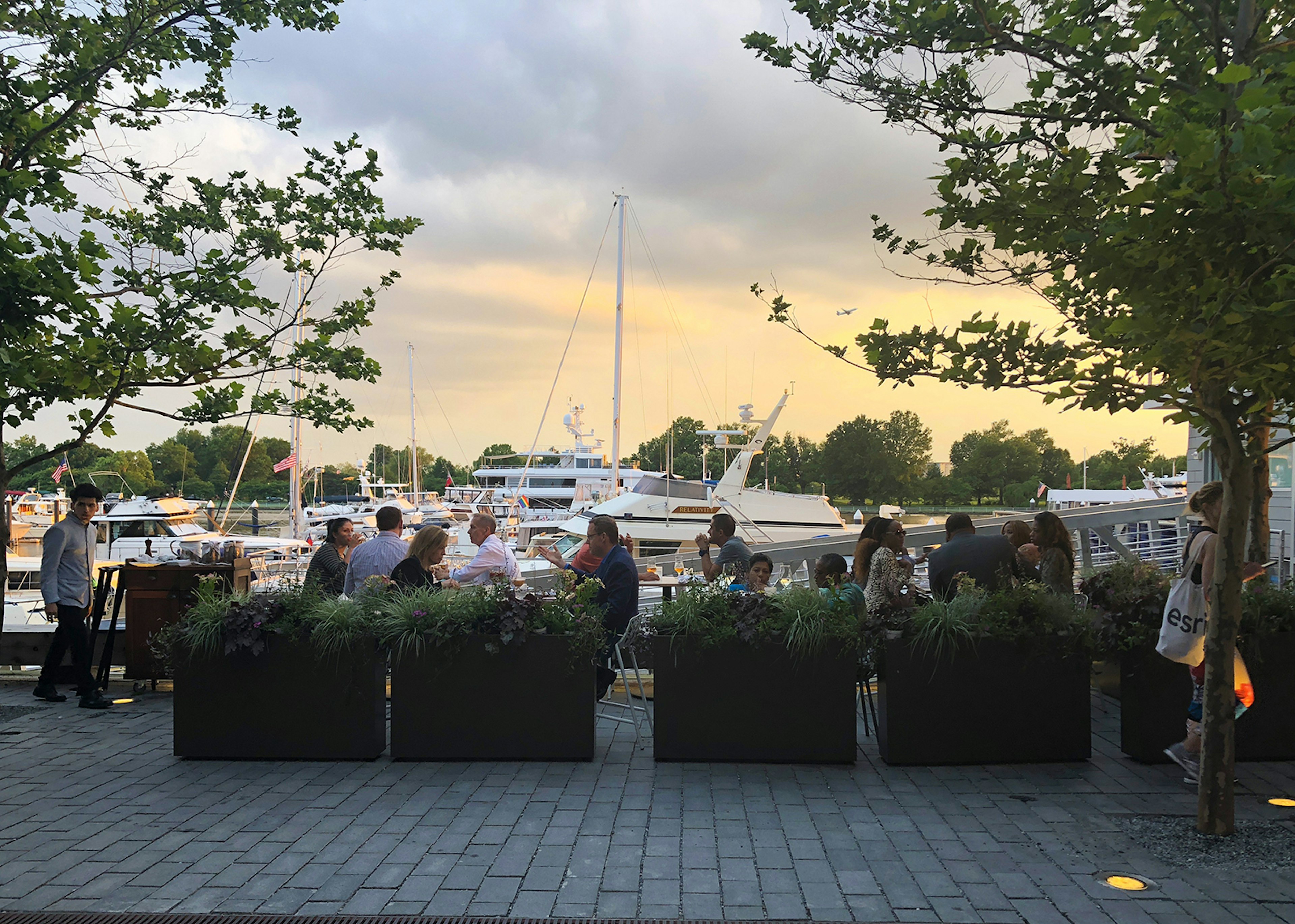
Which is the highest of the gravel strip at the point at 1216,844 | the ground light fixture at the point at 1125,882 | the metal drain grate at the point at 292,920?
the gravel strip at the point at 1216,844

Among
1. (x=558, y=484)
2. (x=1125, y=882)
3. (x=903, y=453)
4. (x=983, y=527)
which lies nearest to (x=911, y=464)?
(x=903, y=453)

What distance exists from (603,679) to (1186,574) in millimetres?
3870

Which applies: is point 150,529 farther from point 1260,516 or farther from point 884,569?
point 1260,516

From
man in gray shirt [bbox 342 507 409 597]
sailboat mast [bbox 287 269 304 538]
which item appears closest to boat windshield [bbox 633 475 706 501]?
sailboat mast [bbox 287 269 304 538]

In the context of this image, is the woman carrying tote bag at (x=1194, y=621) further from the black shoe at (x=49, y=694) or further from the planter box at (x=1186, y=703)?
the black shoe at (x=49, y=694)

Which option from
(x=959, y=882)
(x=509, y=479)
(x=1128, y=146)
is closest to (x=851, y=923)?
(x=959, y=882)

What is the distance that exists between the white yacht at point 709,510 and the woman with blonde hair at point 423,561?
21388mm

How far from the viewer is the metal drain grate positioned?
3611 mm

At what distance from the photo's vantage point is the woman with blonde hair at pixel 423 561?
6742 mm

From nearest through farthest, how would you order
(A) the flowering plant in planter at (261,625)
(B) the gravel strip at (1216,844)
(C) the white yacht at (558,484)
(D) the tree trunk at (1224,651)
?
(B) the gravel strip at (1216,844) < (D) the tree trunk at (1224,651) < (A) the flowering plant in planter at (261,625) < (C) the white yacht at (558,484)

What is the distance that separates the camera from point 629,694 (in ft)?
21.4

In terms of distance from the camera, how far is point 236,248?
25.2ft

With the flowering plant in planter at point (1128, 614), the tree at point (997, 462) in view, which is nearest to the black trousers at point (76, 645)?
the flowering plant in planter at point (1128, 614)

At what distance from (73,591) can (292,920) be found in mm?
5132
